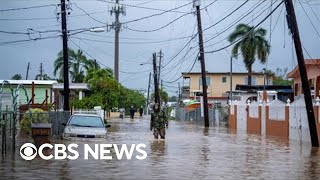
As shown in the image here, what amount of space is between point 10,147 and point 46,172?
7480 millimetres

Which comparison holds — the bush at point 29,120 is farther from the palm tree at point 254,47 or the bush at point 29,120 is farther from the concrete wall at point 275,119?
the palm tree at point 254,47

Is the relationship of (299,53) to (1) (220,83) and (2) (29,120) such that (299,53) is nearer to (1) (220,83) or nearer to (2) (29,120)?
(2) (29,120)

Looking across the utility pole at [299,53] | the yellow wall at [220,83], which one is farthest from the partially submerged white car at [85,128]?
the yellow wall at [220,83]

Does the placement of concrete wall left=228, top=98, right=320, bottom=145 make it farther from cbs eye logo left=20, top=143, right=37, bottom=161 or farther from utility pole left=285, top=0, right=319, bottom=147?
cbs eye logo left=20, top=143, right=37, bottom=161

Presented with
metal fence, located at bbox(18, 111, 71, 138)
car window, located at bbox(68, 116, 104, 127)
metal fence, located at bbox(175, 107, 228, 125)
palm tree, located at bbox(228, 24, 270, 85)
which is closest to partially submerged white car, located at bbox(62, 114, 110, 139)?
car window, located at bbox(68, 116, 104, 127)

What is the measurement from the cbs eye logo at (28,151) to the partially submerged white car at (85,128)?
3313mm

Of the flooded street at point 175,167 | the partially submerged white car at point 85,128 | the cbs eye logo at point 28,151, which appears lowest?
the flooded street at point 175,167

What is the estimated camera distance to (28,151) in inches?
864

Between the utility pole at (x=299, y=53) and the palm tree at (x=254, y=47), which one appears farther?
the palm tree at (x=254, y=47)

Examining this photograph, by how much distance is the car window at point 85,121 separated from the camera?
92.4 ft

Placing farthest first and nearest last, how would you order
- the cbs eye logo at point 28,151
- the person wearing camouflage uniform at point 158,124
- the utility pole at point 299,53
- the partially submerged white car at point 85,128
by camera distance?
the person wearing camouflage uniform at point 158,124 < the utility pole at point 299,53 < the partially submerged white car at point 85,128 < the cbs eye logo at point 28,151

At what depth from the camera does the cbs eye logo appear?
1962cm

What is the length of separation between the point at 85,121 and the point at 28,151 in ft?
21.6

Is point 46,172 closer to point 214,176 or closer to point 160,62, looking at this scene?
point 214,176
